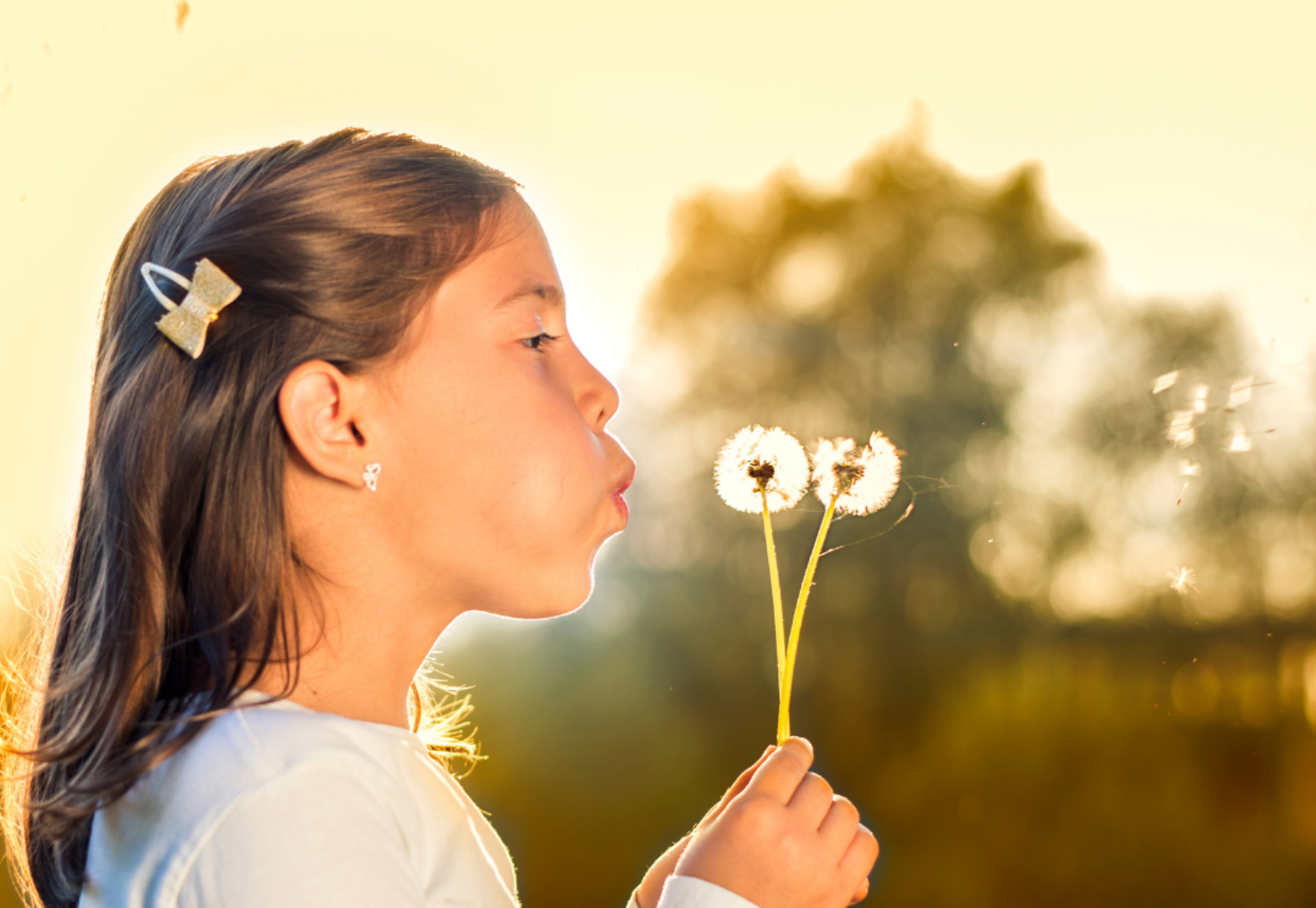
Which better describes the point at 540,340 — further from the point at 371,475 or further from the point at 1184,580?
the point at 1184,580

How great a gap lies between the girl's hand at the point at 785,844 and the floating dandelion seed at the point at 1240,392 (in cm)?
47

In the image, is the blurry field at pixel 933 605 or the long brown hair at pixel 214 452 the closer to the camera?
the long brown hair at pixel 214 452

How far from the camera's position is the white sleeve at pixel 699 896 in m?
0.48

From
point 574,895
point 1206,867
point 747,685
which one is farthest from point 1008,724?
point 574,895

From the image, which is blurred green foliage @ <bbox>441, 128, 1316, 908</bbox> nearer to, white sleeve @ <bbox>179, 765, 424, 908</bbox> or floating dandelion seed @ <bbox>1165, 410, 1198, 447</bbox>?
floating dandelion seed @ <bbox>1165, 410, 1198, 447</bbox>

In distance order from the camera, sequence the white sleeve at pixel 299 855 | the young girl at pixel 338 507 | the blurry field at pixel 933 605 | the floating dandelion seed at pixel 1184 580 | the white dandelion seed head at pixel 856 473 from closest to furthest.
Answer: the white sleeve at pixel 299 855, the young girl at pixel 338 507, the white dandelion seed head at pixel 856 473, the floating dandelion seed at pixel 1184 580, the blurry field at pixel 933 605

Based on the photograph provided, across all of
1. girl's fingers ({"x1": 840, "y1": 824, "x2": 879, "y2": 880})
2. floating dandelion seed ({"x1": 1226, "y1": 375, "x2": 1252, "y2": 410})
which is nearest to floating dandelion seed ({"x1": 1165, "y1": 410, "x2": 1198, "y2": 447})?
floating dandelion seed ({"x1": 1226, "y1": 375, "x2": 1252, "y2": 410})

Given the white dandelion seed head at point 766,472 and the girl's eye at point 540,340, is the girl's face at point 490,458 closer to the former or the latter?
the girl's eye at point 540,340

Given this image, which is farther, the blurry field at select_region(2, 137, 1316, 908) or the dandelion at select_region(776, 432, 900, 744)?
the blurry field at select_region(2, 137, 1316, 908)

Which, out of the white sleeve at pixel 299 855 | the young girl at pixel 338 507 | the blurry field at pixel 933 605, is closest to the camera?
the white sleeve at pixel 299 855

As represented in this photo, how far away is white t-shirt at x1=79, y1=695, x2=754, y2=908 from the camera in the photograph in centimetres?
39

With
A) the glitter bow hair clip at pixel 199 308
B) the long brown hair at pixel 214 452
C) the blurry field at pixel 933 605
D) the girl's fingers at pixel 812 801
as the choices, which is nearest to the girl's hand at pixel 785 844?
the girl's fingers at pixel 812 801

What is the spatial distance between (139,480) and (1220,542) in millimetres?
1505

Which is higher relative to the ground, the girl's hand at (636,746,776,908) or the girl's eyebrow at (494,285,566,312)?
the girl's eyebrow at (494,285,566,312)
